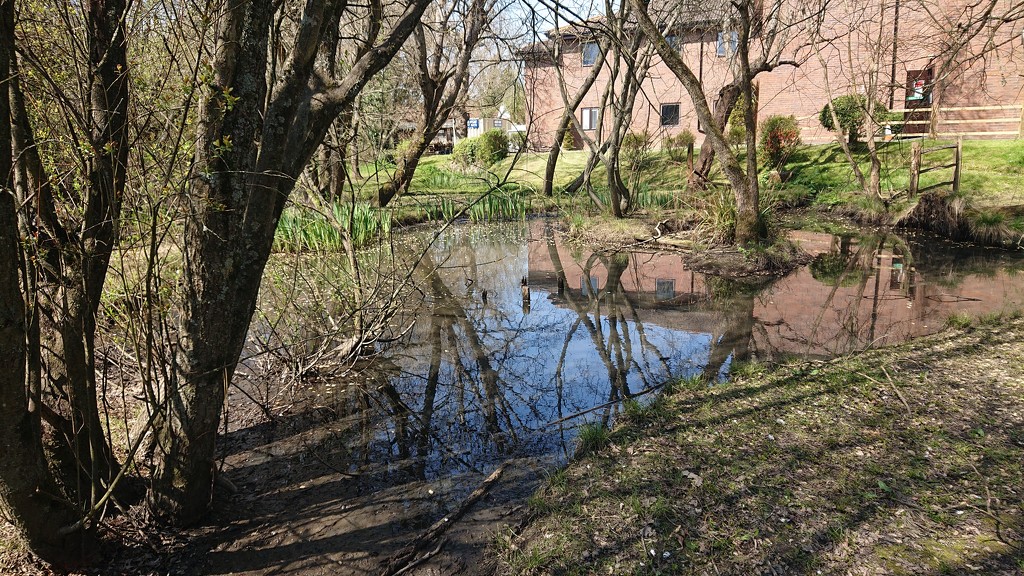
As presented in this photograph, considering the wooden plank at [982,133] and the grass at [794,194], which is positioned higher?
the wooden plank at [982,133]

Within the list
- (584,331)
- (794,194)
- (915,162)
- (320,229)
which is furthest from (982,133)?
(320,229)

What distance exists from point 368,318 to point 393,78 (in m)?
11.3

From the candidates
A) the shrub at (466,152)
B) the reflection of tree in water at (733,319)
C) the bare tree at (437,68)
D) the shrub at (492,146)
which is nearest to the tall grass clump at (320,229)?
the bare tree at (437,68)

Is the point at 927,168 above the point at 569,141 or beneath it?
beneath

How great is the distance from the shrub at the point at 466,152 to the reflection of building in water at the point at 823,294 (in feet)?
38.5

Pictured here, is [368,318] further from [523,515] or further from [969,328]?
[969,328]

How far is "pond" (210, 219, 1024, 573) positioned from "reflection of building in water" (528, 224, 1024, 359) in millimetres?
43

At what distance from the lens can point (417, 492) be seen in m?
3.85

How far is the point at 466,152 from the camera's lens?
25547 mm

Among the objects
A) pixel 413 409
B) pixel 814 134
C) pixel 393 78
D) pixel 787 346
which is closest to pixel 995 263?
pixel 787 346

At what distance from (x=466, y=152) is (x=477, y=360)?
20.3 m

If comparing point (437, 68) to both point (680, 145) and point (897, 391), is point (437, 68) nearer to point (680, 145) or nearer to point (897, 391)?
point (897, 391)

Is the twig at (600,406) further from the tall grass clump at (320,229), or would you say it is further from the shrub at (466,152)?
the shrub at (466,152)

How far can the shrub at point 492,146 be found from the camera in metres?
25.0
